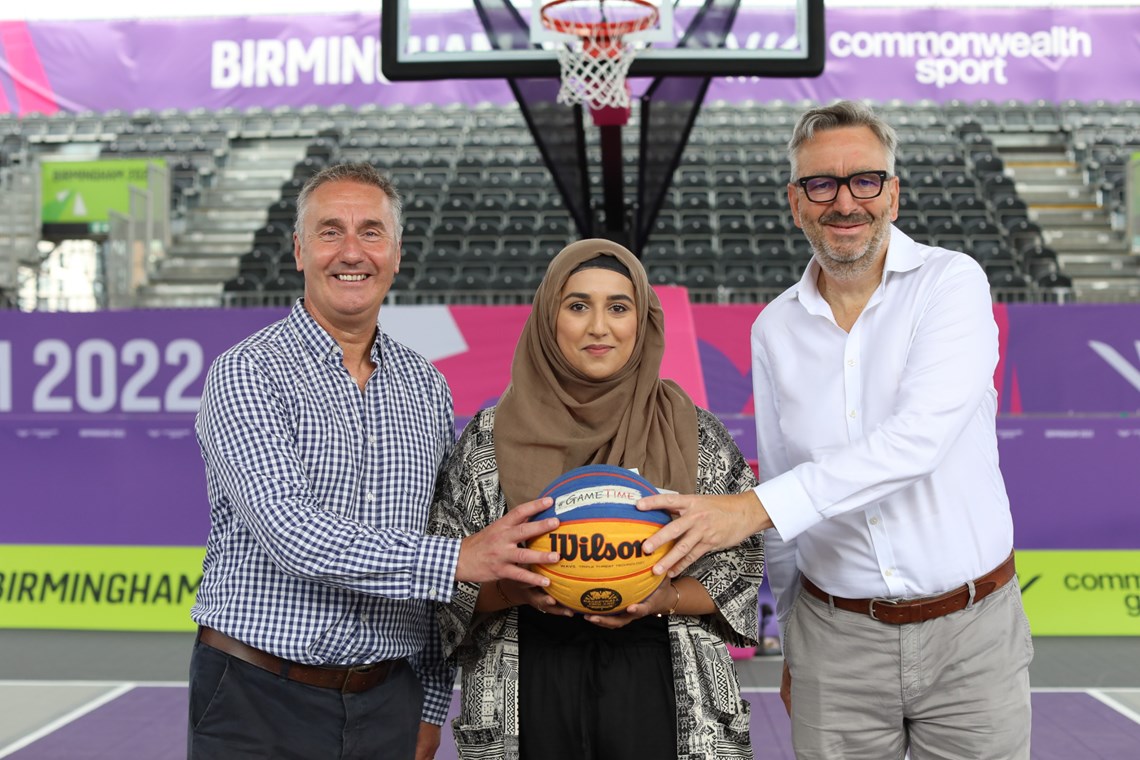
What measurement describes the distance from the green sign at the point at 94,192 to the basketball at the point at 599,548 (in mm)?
11413

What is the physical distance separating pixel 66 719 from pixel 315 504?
313 cm

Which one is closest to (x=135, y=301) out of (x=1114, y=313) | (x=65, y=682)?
(x=65, y=682)

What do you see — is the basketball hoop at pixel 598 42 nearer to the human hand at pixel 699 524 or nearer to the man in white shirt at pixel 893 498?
the man in white shirt at pixel 893 498

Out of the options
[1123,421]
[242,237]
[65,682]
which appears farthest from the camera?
[242,237]

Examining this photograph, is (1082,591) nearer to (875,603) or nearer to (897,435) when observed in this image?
(875,603)

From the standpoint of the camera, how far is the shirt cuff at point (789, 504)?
191 cm

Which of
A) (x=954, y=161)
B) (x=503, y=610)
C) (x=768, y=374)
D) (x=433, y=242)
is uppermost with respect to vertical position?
(x=954, y=161)

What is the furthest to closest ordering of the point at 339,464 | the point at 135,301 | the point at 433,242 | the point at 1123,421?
the point at 433,242
the point at 135,301
the point at 1123,421
the point at 339,464

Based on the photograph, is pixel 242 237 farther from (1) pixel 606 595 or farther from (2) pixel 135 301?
(1) pixel 606 595

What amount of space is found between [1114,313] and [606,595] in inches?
233

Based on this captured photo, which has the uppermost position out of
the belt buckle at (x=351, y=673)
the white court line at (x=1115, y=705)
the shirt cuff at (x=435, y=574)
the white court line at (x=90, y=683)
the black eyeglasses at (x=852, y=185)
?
the black eyeglasses at (x=852, y=185)

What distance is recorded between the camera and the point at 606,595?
5.86 ft

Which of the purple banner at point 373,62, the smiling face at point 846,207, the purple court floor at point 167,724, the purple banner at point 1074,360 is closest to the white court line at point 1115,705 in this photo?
the purple court floor at point 167,724

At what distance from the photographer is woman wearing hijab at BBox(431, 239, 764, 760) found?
192cm
